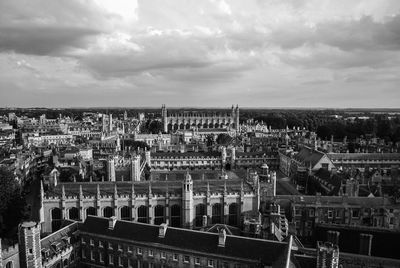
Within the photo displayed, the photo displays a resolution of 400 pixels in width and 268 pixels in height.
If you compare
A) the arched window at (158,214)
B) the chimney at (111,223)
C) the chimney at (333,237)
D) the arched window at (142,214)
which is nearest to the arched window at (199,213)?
the arched window at (158,214)

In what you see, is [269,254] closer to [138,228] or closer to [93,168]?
[138,228]

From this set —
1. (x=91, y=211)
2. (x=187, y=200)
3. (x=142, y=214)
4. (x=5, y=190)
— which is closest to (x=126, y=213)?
(x=142, y=214)

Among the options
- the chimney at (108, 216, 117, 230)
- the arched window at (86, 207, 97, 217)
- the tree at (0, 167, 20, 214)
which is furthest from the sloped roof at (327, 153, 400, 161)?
the tree at (0, 167, 20, 214)

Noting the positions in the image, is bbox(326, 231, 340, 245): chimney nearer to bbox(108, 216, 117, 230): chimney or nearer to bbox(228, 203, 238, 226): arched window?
bbox(228, 203, 238, 226): arched window

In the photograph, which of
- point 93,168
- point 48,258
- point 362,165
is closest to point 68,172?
point 93,168

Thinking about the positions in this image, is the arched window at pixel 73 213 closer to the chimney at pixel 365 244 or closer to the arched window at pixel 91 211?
the arched window at pixel 91 211
